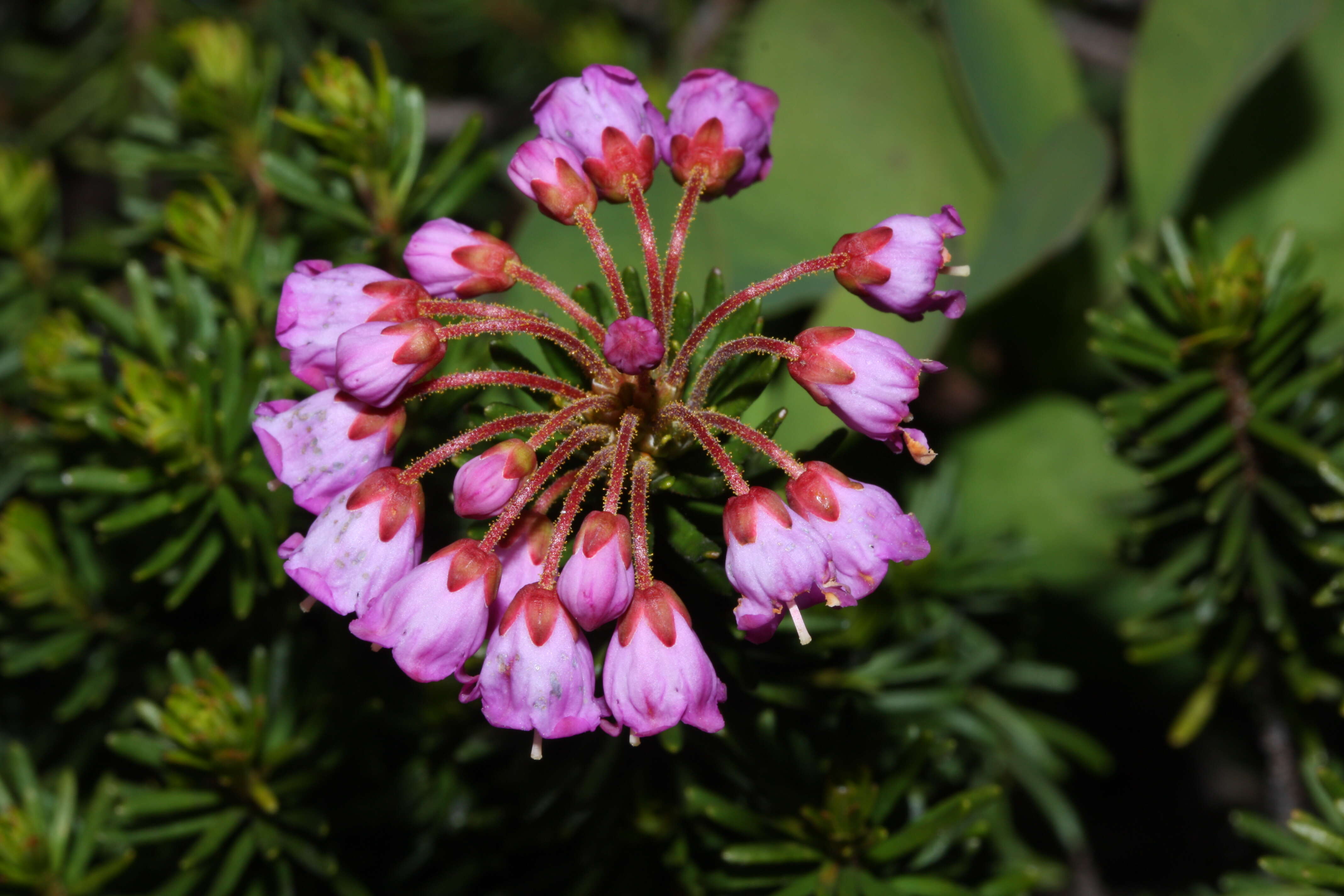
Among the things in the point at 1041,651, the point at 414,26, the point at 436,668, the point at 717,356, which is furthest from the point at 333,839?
the point at 414,26

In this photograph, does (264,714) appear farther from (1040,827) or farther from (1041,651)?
(1040,827)

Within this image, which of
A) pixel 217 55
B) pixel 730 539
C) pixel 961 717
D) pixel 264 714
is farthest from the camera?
pixel 217 55

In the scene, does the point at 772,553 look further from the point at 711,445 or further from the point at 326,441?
the point at 326,441

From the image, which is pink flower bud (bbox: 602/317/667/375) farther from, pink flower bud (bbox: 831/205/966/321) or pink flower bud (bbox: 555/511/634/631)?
pink flower bud (bbox: 831/205/966/321)

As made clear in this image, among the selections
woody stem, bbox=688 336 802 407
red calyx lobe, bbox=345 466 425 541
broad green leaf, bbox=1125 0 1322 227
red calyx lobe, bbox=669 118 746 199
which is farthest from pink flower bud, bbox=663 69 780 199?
broad green leaf, bbox=1125 0 1322 227

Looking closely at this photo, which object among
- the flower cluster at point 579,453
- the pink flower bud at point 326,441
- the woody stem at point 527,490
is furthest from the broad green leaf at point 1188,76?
the pink flower bud at point 326,441

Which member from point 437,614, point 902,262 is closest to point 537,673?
point 437,614
